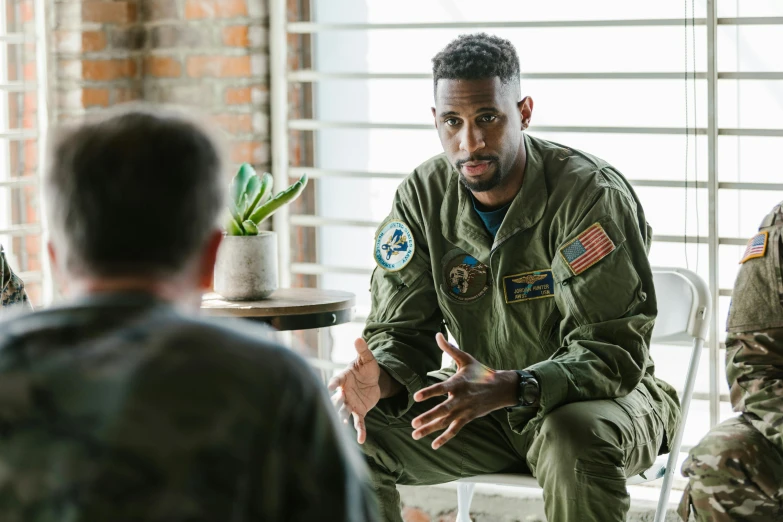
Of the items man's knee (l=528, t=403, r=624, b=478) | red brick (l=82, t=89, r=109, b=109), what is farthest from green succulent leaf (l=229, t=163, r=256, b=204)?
man's knee (l=528, t=403, r=624, b=478)

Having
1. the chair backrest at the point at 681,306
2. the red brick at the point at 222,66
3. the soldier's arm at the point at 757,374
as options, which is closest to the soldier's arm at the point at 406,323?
the chair backrest at the point at 681,306

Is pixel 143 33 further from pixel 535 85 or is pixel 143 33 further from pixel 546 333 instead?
pixel 546 333

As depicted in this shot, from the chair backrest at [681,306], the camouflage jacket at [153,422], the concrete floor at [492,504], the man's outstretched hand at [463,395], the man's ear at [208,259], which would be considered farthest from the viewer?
the concrete floor at [492,504]

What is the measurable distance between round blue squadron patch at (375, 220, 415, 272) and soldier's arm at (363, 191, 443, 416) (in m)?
0.01

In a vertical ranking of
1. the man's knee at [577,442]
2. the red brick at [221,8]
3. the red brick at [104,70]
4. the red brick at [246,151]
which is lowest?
the man's knee at [577,442]

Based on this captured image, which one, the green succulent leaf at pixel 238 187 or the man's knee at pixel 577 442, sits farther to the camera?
the green succulent leaf at pixel 238 187

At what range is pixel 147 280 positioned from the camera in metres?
0.98

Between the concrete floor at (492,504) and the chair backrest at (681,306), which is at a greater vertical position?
the chair backrest at (681,306)

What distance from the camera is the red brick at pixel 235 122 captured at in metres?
3.59

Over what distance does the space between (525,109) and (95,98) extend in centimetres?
164

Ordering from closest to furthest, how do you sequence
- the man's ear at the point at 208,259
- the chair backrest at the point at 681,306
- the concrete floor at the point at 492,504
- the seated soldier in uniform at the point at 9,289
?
1. the man's ear at the point at 208,259
2. the seated soldier in uniform at the point at 9,289
3. the chair backrest at the point at 681,306
4. the concrete floor at the point at 492,504

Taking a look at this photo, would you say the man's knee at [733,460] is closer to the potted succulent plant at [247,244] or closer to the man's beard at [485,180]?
the man's beard at [485,180]

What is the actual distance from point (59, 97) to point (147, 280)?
2.86 m

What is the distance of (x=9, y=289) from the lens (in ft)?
7.89
